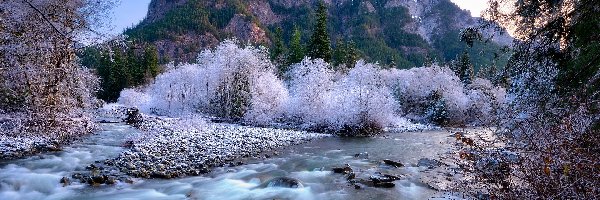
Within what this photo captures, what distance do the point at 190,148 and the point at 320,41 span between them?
122 feet

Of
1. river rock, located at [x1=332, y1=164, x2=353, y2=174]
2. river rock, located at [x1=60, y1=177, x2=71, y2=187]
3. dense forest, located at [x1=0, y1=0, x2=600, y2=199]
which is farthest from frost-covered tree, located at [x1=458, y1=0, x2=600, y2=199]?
river rock, located at [x1=60, y1=177, x2=71, y2=187]

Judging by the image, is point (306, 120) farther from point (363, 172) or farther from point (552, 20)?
point (552, 20)

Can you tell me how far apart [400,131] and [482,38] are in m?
27.9

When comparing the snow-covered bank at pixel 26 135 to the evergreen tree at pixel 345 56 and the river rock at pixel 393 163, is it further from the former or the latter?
the evergreen tree at pixel 345 56

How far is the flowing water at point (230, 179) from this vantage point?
13836 mm

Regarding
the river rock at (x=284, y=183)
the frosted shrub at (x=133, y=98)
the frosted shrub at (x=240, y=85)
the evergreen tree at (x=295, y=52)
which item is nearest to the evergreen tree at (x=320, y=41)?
the evergreen tree at (x=295, y=52)

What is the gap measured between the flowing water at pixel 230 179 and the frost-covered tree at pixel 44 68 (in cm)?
190

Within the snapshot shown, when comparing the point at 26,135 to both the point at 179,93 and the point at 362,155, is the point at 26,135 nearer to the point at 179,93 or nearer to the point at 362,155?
the point at 362,155

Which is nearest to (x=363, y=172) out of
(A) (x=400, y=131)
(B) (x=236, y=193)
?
Result: (B) (x=236, y=193)

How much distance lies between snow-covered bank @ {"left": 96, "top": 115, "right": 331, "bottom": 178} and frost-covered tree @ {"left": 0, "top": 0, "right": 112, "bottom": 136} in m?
3.01

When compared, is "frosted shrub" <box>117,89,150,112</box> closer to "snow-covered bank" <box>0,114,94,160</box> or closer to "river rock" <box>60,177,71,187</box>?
"snow-covered bank" <box>0,114,94,160</box>

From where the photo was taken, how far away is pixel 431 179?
16.4 metres

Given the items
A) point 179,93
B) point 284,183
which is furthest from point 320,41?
point 284,183

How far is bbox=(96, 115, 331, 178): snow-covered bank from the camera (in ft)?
56.1
